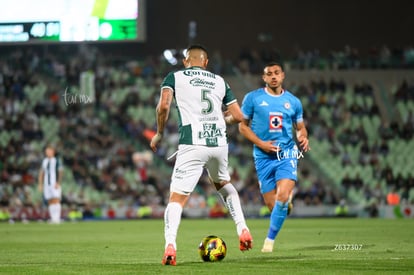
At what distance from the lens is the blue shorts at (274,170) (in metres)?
11.9

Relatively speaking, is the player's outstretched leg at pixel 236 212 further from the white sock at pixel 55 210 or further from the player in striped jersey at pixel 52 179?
the white sock at pixel 55 210

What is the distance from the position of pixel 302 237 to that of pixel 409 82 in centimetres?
2178

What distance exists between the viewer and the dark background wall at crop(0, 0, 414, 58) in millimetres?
40250

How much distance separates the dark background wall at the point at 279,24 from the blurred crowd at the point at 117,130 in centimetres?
207

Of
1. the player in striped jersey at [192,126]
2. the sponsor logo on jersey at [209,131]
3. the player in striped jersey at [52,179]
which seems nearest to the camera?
the player in striped jersey at [192,126]

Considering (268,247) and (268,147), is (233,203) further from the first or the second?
(268,147)

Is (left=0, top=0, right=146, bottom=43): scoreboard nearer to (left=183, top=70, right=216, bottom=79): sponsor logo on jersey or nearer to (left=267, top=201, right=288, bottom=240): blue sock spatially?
(left=267, top=201, right=288, bottom=240): blue sock

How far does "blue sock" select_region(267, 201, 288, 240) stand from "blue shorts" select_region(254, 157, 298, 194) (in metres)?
0.43

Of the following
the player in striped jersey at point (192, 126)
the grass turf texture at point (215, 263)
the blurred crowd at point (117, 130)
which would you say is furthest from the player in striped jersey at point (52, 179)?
the player in striped jersey at point (192, 126)

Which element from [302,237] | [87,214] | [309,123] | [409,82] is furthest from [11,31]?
[409,82]

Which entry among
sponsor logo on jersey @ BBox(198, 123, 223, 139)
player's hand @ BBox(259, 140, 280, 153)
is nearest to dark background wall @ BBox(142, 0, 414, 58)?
player's hand @ BBox(259, 140, 280, 153)

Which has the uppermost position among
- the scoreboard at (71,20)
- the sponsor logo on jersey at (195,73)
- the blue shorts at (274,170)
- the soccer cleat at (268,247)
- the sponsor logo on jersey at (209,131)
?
the scoreboard at (71,20)

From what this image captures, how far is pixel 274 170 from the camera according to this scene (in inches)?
478

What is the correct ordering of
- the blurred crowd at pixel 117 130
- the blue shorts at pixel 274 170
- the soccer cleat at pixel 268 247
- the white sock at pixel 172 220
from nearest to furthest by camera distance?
the white sock at pixel 172 220
the soccer cleat at pixel 268 247
the blue shorts at pixel 274 170
the blurred crowd at pixel 117 130
